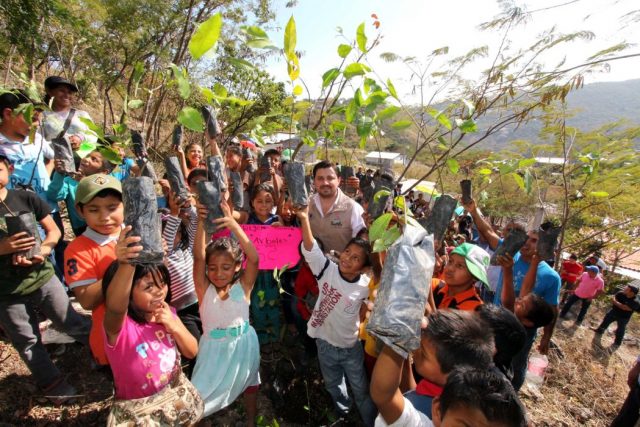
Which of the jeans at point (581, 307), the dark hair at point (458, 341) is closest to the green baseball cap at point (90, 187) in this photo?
the dark hair at point (458, 341)

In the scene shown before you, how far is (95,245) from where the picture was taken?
1757 millimetres

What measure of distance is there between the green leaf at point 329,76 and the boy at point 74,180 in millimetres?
1502

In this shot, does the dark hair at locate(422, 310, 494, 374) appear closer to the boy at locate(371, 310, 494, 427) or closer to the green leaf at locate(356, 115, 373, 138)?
the boy at locate(371, 310, 494, 427)

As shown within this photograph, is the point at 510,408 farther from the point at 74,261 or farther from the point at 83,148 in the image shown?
the point at 74,261

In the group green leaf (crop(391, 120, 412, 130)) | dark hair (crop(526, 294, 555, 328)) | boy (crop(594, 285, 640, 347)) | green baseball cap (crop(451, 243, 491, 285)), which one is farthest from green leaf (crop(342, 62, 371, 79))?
boy (crop(594, 285, 640, 347))

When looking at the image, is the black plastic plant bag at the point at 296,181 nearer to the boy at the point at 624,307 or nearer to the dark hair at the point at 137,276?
the dark hair at the point at 137,276

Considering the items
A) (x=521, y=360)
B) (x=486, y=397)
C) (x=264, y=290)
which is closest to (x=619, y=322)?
(x=521, y=360)

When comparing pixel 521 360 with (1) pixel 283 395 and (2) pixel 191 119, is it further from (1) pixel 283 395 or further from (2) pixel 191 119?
(2) pixel 191 119

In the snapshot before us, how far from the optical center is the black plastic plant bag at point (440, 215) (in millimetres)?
1489

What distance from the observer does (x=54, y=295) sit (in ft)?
7.29

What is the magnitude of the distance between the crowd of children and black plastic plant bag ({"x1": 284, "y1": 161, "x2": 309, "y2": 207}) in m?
0.17

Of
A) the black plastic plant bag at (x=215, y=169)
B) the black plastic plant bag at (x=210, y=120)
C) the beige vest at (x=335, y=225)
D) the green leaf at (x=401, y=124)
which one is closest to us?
the green leaf at (x=401, y=124)

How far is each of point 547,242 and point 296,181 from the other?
1745 millimetres

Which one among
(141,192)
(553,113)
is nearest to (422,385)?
(141,192)
